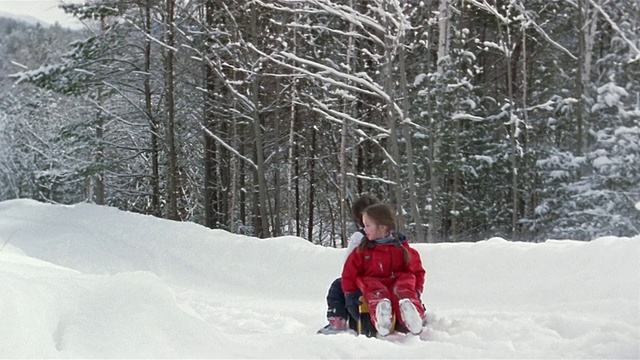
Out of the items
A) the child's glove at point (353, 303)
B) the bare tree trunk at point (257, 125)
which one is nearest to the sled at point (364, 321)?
the child's glove at point (353, 303)

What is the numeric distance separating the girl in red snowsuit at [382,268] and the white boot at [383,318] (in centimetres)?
7

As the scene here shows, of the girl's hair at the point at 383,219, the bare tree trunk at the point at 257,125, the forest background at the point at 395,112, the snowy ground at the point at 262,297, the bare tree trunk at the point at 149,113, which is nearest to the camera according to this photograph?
the snowy ground at the point at 262,297

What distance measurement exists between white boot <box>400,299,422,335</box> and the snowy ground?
0.39 ft

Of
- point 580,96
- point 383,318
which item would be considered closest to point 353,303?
point 383,318

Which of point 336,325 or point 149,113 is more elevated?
point 149,113

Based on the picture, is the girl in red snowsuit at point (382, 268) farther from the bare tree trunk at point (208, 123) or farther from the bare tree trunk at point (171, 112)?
the bare tree trunk at point (171, 112)

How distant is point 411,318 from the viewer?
16.2 feet

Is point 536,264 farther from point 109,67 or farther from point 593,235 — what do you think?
point 109,67

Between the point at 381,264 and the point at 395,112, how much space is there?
868 centimetres

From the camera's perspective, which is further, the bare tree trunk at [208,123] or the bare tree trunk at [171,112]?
the bare tree trunk at [208,123]

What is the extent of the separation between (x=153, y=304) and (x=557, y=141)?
1629 centimetres

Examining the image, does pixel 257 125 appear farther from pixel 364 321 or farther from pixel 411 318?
pixel 411 318

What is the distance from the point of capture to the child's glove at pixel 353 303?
5.38 m

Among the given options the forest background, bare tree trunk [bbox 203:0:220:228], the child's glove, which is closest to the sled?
the child's glove
